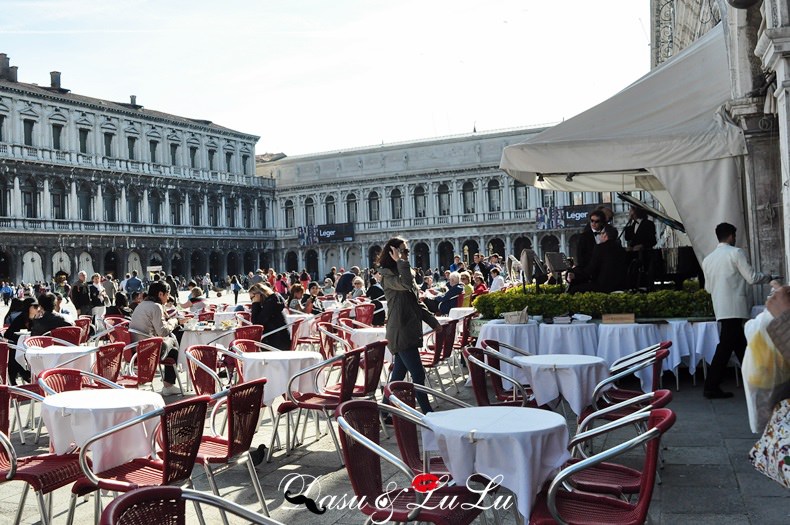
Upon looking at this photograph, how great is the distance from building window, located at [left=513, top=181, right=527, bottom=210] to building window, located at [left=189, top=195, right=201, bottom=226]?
67.6ft

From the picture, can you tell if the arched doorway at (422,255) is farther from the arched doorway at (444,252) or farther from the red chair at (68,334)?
the red chair at (68,334)

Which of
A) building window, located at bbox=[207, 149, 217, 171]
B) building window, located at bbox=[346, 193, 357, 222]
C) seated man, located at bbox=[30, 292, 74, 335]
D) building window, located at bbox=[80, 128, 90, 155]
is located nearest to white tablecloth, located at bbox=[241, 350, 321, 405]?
seated man, located at bbox=[30, 292, 74, 335]

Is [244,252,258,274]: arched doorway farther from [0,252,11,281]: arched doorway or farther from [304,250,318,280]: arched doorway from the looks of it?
[0,252,11,281]: arched doorway

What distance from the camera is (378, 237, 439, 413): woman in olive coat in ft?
18.9

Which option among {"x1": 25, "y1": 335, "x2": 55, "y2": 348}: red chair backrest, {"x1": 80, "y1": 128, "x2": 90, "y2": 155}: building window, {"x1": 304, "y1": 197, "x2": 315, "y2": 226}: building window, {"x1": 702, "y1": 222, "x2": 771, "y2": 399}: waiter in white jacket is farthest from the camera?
{"x1": 304, "y1": 197, "x2": 315, "y2": 226}: building window

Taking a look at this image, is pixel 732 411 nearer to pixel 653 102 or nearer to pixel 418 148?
pixel 653 102

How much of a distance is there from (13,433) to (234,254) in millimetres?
47462

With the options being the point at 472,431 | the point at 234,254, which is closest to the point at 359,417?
the point at 472,431

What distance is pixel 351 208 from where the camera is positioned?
55656 millimetres

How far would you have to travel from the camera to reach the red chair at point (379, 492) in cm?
297

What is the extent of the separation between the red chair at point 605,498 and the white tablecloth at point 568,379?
162 cm

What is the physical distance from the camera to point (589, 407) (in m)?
4.68

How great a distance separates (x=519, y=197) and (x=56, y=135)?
28.0 m

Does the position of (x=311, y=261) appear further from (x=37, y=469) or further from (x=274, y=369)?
(x=37, y=469)
